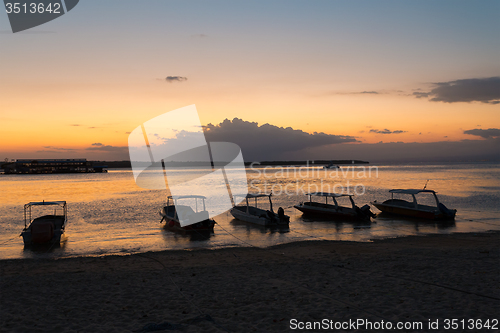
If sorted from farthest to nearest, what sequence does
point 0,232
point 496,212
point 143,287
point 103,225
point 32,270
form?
point 496,212
point 103,225
point 0,232
point 32,270
point 143,287

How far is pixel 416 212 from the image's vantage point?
99.7 feet

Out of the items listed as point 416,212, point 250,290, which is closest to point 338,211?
point 416,212

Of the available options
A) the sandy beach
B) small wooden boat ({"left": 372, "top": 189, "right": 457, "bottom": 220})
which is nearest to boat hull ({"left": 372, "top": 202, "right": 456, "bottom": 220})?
small wooden boat ({"left": 372, "top": 189, "right": 457, "bottom": 220})

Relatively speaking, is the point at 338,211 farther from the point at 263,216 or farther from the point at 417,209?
the point at 263,216

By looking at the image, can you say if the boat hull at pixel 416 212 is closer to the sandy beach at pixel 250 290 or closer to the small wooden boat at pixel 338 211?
the small wooden boat at pixel 338 211

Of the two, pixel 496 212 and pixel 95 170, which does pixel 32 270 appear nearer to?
pixel 496 212

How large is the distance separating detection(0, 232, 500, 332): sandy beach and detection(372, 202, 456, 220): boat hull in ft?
41.2

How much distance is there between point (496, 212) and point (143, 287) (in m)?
35.0

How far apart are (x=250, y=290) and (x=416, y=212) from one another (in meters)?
24.7

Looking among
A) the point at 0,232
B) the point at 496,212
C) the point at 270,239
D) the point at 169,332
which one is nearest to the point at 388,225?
the point at 270,239

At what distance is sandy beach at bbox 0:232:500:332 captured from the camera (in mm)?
8195

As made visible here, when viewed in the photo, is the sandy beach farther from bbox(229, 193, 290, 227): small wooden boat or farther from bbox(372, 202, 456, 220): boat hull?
bbox(372, 202, 456, 220): boat hull

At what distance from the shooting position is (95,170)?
194 metres

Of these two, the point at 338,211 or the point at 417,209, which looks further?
the point at 338,211
